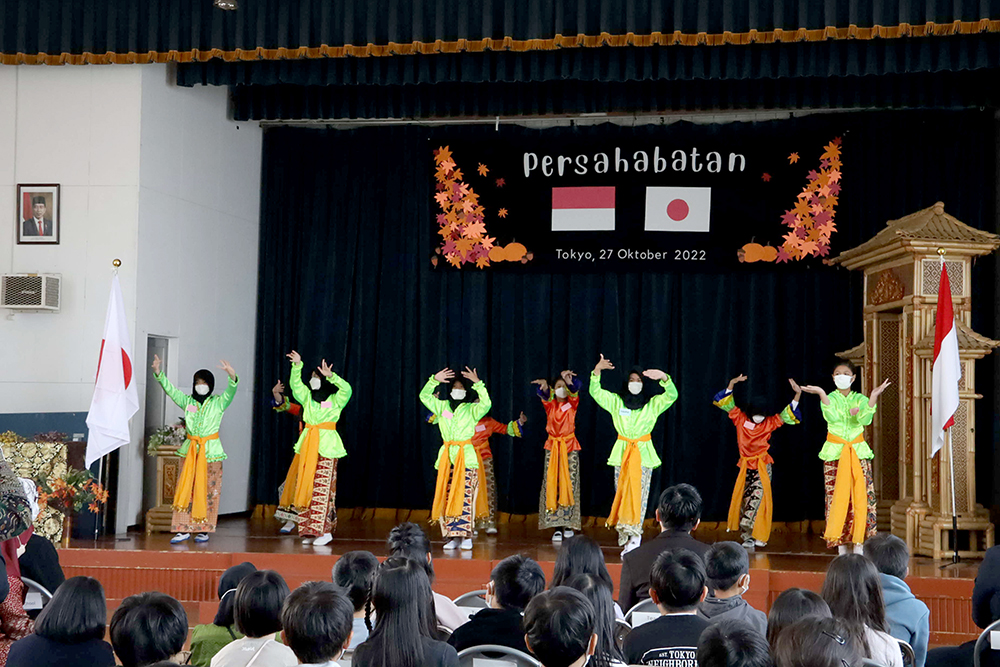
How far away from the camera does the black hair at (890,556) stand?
134 inches

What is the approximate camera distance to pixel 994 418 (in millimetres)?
8375

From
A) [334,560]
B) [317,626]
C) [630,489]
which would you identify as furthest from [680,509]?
[630,489]

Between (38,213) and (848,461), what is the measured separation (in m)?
5.95

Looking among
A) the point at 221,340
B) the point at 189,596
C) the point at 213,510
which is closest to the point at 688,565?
the point at 189,596

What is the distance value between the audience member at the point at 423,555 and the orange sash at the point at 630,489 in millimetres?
3569

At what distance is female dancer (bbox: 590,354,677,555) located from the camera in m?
7.43

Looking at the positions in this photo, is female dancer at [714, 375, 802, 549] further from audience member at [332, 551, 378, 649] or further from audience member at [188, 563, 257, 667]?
audience member at [188, 563, 257, 667]

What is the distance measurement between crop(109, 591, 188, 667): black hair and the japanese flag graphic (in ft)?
22.7

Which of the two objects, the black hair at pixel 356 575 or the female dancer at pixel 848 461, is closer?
the black hair at pixel 356 575

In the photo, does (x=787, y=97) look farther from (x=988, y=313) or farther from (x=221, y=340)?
(x=221, y=340)

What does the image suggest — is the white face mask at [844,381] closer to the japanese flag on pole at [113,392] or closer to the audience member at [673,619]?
the audience member at [673,619]

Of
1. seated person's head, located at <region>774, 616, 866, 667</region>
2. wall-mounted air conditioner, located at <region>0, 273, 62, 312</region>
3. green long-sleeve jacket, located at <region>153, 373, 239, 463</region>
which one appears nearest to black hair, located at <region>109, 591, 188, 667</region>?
seated person's head, located at <region>774, 616, 866, 667</region>

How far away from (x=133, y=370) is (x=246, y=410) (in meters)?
1.94

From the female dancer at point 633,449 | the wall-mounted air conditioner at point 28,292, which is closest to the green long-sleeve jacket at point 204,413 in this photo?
the wall-mounted air conditioner at point 28,292
